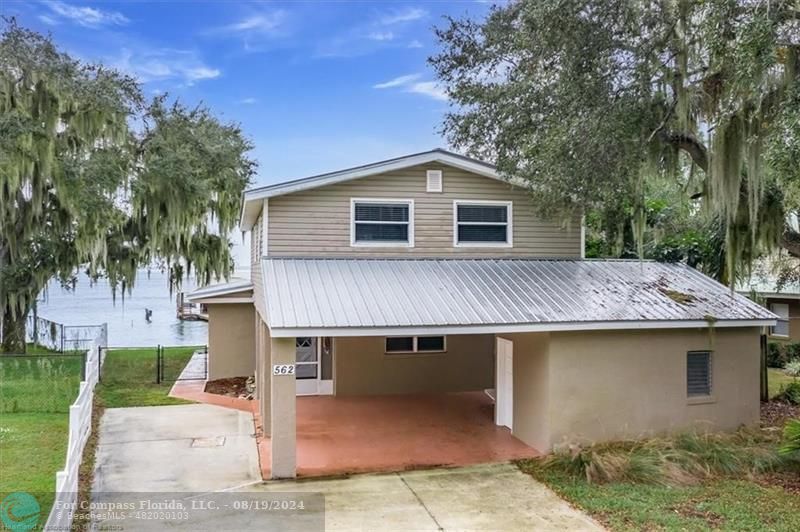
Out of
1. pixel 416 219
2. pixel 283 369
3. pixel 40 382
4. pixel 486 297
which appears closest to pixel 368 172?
pixel 416 219

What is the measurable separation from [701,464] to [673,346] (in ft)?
6.71

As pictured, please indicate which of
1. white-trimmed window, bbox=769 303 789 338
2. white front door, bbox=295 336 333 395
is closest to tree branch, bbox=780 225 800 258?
white front door, bbox=295 336 333 395

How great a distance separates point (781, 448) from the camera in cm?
811

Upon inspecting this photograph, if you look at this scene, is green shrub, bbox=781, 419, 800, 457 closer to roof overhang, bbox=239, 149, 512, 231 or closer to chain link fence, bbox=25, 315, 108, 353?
roof overhang, bbox=239, 149, 512, 231

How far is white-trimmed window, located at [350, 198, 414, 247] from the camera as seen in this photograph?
1134 centimetres

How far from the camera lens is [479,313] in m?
8.84

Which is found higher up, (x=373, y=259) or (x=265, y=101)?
(x=265, y=101)

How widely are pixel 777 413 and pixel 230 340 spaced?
12.8m

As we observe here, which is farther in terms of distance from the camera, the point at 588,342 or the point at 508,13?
the point at 508,13

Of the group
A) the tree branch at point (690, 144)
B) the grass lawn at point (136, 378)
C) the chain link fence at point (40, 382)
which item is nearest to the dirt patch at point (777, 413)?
A: the tree branch at point (690, 144)

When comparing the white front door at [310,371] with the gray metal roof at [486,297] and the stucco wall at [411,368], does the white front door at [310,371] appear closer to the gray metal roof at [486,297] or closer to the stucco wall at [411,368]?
the stucco wall at [411,368]

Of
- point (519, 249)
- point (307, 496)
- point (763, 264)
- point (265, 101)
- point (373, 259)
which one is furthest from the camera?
point (265, 101)

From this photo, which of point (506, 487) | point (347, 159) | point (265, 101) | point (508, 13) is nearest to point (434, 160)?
point (508, 13)

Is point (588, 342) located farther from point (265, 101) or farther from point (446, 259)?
point (265, 101)
